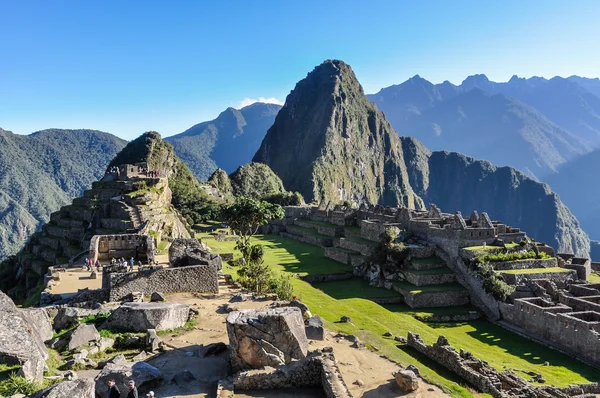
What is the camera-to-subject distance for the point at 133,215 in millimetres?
38125

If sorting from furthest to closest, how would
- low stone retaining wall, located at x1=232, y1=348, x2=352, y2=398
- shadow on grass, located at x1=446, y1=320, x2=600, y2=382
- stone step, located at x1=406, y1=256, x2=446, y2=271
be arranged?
stone step, located at x1=406, y1=256, x2=446, y2=271 < shadow on grass, located at x1=446, y1=320, x2=600, y2=382 < low stone retaining wall, located at x1=232, y1=348, x2=352, y2=398

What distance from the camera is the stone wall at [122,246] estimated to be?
25.3 m

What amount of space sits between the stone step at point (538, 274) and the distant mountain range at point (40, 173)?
257 ft

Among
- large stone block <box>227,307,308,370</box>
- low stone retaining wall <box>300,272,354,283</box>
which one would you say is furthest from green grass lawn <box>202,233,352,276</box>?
large stone block <box>227,307,308,370</box>

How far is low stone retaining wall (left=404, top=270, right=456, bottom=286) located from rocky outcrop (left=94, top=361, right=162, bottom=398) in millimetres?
24163

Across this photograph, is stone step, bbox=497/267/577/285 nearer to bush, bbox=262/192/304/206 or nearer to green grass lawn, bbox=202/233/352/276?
green grass lawn, bbox=202/233/352/276

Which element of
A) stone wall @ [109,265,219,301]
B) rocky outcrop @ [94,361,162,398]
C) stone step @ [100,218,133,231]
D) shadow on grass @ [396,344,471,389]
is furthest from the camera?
stone step @ [100,218,133,231]

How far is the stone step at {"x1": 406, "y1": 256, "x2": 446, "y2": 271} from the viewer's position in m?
33.3

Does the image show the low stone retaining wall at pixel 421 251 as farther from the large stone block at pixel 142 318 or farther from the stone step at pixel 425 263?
the large stone block at pixel 142 318

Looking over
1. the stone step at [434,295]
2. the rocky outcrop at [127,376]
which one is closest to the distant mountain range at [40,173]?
the stone step at [434,295]

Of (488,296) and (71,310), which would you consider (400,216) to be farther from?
(71,310)

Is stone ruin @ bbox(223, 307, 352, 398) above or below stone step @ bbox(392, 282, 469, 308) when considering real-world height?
above

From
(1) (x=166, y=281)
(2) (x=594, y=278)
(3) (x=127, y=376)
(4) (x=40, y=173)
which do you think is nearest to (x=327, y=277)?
(1) (x=166, y=281)

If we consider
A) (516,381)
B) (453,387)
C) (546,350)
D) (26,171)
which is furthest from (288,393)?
(26,171)
